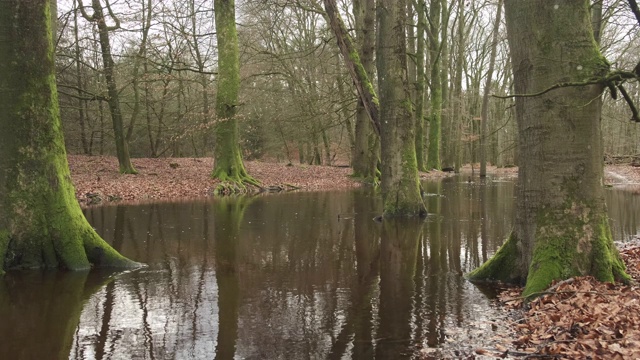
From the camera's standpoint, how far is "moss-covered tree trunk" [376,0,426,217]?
12.2 meters

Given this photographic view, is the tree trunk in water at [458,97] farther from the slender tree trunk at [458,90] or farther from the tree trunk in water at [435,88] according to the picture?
the tree trunk in water at [435,88]

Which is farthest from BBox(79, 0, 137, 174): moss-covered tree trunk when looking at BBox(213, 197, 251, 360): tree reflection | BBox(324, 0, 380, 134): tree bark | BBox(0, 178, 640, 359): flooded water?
BBox(0, 178, 640, 359): flooded water

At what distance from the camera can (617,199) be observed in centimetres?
1638

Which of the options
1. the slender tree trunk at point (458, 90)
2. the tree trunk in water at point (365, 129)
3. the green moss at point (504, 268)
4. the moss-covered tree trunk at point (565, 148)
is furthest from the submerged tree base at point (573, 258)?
the slender tree trunk at point (458, 90)

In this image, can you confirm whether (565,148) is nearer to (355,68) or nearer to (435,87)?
(355,68)

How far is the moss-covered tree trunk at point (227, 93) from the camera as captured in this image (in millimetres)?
19172

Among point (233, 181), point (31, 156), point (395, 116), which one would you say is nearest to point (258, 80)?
point (233, 181)

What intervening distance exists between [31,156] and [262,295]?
3744 millimetres

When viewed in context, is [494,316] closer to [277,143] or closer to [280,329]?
[280,329]

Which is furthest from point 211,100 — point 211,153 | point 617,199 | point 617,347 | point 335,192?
point 617,347

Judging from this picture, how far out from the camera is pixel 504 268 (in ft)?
21.5

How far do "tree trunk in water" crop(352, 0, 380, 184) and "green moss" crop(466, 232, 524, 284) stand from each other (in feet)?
46.6

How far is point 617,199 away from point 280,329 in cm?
1514

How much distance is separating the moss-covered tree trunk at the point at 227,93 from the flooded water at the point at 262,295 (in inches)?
319
